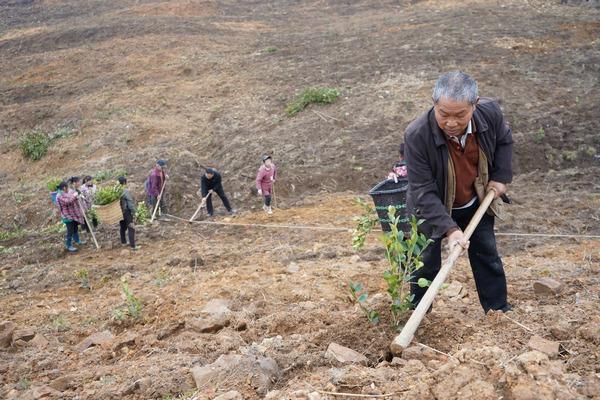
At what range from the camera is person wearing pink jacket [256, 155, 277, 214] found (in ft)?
30.6

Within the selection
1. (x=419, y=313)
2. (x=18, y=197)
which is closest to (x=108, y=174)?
(x=18, y=197)

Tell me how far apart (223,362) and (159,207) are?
7497 millimetres

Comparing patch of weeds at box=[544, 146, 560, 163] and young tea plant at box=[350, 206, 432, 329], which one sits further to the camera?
patch of weeds at box=[544, 146, 560, 163]

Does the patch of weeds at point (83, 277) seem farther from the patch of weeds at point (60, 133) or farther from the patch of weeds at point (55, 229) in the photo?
the patch of weeds at point (60, 133)

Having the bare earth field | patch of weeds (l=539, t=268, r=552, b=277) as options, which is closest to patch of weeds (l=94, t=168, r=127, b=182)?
the bare earth field

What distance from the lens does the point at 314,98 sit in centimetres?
1312

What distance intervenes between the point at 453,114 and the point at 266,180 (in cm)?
655

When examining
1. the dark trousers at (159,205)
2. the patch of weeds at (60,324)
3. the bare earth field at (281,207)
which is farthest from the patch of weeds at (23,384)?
the dark trousers at (159,205)

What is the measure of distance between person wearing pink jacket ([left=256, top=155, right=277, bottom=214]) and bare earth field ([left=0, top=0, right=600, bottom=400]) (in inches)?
14.1

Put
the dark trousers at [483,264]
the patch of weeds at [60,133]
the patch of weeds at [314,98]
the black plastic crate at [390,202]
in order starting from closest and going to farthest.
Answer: the dark trousers at [483,264] < the black plastic crate at [390,202] < the patch of weeds at [314,98] < the patch of weeds at [60,133]

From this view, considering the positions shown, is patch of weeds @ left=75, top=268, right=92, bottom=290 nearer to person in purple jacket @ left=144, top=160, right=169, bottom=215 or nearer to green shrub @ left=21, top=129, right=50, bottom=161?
person in purple jacket @ left=144, top=160, right=169, bottom=215

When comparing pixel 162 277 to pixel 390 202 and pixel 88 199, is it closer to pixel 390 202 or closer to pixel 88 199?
pixel 390 202

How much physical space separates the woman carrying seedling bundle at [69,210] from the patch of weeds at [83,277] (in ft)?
4.58

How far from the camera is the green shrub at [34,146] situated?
14094 mm
